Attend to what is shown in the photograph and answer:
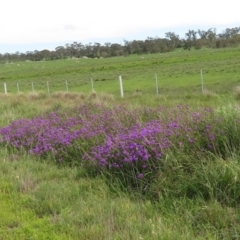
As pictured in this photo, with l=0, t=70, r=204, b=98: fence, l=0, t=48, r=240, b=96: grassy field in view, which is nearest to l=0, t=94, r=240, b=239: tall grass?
l=0, t=70, r=204, b=98: fence

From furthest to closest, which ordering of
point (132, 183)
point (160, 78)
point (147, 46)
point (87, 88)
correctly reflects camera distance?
point (147, 46) → point (160, 78) → point (87, 88) → point (132, 183)

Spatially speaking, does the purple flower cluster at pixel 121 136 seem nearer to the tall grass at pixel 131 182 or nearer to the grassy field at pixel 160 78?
the tall grass at pixel 131 182

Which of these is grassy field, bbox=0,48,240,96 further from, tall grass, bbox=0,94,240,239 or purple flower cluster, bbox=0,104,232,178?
tall grass, bbox=0,94,240,239

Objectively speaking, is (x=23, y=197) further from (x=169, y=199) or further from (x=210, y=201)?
(x=210, y=201)

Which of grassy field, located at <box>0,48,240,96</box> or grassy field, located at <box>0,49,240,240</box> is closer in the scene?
grassy field, located at <box>0,49,240,240</box>

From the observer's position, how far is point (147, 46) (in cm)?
13412

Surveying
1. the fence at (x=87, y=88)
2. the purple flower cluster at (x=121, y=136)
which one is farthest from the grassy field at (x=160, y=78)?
the purple flower cluster at (x=121, y=136)

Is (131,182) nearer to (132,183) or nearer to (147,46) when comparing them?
(132,183)

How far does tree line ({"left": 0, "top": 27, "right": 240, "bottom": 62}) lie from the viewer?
120875mm

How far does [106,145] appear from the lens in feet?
21.5

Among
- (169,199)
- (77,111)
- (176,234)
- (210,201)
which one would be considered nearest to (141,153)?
(169,199)

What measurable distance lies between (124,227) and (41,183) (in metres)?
2.24

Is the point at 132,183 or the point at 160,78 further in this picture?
the point at 160,78

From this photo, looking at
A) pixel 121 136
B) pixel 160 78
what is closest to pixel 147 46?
pixel 160 78
